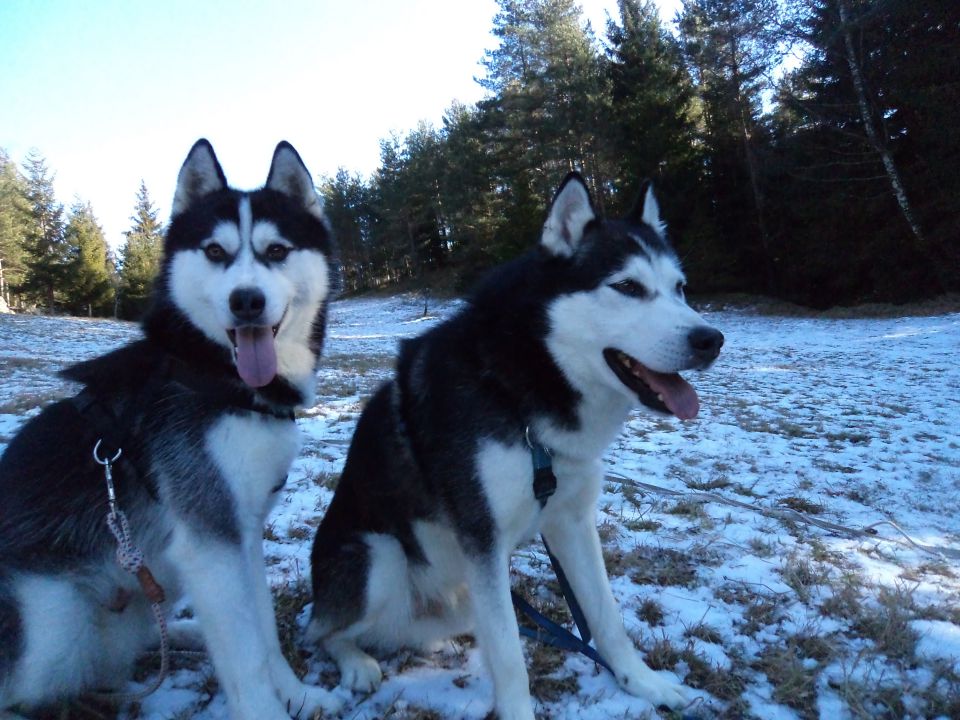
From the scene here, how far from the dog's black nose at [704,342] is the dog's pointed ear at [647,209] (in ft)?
2.53

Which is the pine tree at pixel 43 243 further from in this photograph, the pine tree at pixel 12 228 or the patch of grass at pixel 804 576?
the patch of grass at pixel 804 576

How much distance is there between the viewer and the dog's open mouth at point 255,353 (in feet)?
6.64

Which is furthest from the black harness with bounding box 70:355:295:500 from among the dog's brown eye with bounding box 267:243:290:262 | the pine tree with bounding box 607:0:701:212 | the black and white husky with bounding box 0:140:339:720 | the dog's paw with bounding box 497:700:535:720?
the pine tree with bounding box 607:0:701:212

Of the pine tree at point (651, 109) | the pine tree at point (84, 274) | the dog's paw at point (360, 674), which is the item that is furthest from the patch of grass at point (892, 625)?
the pine tree at point (84, 274)

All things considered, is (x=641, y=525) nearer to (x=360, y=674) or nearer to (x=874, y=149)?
(x=360, y=674)

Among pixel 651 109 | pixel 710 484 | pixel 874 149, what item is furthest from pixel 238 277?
pixel 651 109

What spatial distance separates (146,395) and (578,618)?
6.44 feet

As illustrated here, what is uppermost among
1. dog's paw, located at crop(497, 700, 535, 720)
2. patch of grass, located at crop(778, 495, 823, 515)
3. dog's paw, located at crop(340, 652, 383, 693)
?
dog's paw, located at crop(497, 700, 535, 720)

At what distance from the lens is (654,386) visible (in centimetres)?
213

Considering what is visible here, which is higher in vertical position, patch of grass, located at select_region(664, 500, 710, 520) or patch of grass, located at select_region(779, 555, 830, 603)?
patch of grass, located at select_region(779, 555, 830, 603)

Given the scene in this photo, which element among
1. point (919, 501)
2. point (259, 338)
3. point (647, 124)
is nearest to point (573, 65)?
point (647, 124)

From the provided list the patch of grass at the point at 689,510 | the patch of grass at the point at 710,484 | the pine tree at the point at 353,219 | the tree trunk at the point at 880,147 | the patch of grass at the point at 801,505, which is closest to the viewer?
the patch of grass at the point at 689,510

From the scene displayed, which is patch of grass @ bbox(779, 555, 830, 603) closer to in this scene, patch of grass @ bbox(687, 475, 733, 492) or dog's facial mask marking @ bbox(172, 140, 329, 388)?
patch of grass @ bbox(687, 475, 733, 492)

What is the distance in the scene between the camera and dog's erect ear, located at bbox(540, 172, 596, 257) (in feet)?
7.61
